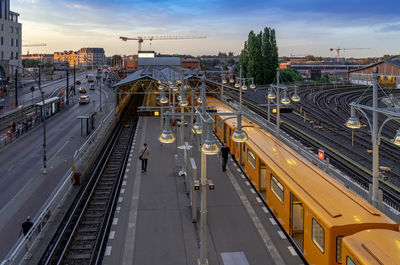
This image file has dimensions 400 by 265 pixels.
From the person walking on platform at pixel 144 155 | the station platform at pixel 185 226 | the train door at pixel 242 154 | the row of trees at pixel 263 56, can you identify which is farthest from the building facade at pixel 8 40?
the station platform at pixel 185 226

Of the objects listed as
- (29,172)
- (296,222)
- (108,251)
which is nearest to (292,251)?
(296,222)

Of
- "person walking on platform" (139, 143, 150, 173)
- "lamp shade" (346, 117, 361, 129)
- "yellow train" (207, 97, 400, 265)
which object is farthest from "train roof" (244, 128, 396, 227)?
"person walking on platform" (139, 143, 150, 173)

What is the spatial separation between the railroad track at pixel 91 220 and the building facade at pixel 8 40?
177ft

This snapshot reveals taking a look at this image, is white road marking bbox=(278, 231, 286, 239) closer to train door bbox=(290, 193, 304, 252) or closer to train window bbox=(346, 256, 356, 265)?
train door bbox=(290, 193, 304, 252)

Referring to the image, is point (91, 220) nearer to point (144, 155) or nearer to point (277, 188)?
point (144, 155)

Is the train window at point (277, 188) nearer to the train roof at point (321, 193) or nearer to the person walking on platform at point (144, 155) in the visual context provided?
the train roof at point (321, 193)

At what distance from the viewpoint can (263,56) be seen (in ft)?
256

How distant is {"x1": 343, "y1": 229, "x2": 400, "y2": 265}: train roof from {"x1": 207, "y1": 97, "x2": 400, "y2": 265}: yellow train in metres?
0.06

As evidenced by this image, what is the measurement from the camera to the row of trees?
77500 mm

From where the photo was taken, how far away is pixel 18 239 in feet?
43.7

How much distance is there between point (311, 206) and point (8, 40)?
74952 mm

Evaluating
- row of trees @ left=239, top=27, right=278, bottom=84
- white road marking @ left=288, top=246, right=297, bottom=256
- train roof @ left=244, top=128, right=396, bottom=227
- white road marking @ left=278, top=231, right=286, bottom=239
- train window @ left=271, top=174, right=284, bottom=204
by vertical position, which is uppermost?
row of trees @ left=239, top=27, right=278, bottom=84

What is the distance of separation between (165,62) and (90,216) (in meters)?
107

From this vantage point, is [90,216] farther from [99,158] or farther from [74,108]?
[74,108]
